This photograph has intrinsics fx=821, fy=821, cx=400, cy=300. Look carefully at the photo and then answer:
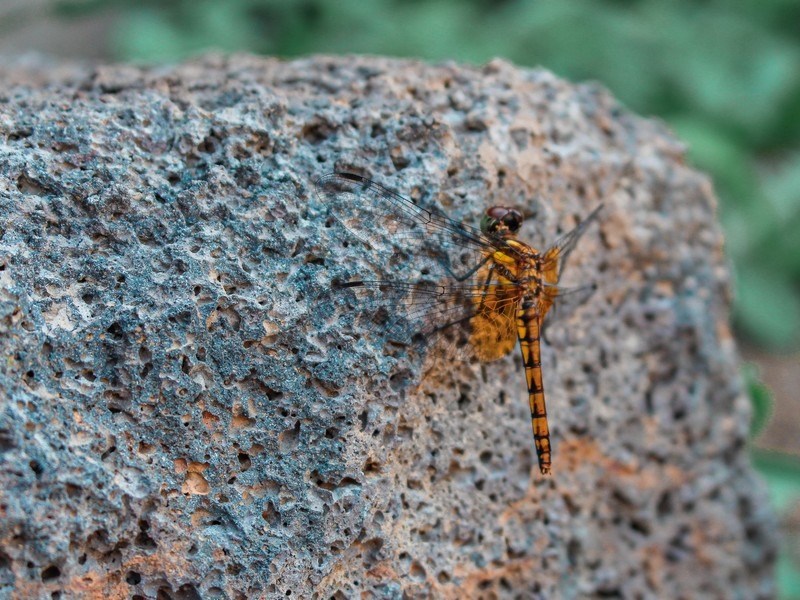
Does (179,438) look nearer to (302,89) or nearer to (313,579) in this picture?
(313,579)

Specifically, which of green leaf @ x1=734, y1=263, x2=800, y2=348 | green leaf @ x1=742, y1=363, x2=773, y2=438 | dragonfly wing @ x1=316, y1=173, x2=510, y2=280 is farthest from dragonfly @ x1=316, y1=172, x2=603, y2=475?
green leaf @ x1=734, y1=263, x2=800, y2=348

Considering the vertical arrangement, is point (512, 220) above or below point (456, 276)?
above

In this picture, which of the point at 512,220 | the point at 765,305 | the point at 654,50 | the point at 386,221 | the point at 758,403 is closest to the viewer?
the point at 386,221

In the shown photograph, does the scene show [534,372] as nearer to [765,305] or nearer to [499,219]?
[499,219]

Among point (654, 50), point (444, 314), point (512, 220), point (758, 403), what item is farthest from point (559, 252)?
point (654, 50)

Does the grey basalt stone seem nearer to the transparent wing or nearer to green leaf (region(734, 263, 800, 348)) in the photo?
the transparent wing

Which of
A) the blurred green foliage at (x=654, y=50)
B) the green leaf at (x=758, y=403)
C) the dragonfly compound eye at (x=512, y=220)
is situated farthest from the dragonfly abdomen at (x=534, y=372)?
the blurred green foliage at (x=654, y=50)
